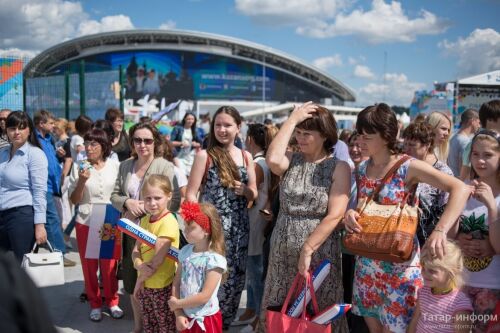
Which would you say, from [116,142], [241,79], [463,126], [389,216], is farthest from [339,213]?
[241,79]

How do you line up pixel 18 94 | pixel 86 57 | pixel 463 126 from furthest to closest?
1. pixel 86 57
2. pixel 18 94
3. pixel 463 126

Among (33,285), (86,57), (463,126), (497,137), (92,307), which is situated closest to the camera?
(33,285)

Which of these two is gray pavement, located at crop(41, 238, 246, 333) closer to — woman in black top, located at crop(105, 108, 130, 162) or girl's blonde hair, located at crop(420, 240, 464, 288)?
woman in black top, located at crop(105, 108, 130, 162)

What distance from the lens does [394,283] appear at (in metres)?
2.55

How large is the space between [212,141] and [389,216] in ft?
5.01

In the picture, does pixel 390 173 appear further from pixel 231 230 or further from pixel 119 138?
pixel 119 138

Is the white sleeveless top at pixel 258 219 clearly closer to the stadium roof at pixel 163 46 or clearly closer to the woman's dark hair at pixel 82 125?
the woman's dark hair at pixel 82 125

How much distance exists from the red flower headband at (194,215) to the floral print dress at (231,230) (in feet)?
1.74

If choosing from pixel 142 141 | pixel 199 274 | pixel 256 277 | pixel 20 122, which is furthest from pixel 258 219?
pixel 20 122

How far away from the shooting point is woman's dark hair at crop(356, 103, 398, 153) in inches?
101

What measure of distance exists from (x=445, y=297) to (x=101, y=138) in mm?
3282

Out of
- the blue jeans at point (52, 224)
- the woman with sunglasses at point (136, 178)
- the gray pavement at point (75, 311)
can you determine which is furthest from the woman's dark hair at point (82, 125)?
the woman with sunglasses at point (136, 178)

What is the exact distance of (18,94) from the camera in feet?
28.7

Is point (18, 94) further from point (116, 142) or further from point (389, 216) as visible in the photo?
point (389, 216)
